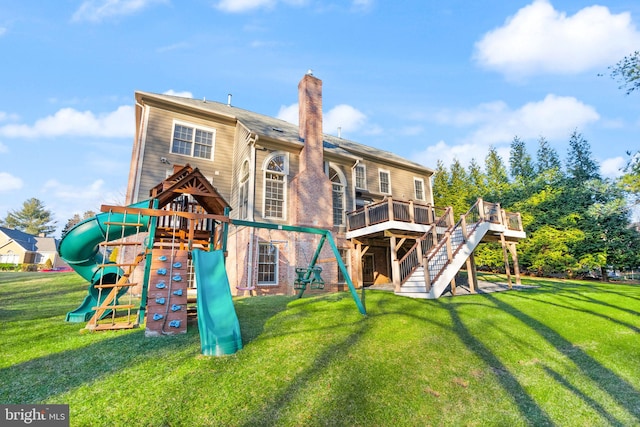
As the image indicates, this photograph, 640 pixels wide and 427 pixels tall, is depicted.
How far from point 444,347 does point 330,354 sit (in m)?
2.29

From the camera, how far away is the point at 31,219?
183ft

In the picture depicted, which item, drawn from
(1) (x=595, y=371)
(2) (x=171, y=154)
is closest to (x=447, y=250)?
(1) (x=595, y=371)

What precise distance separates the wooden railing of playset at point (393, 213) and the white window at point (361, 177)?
3.84 meters

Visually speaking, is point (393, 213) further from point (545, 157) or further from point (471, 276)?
point (545, 157)

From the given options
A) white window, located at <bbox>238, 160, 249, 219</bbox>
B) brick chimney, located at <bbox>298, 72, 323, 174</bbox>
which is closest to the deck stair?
brick chimney, located at <bbox>298, 72, 323, 174</bbox>

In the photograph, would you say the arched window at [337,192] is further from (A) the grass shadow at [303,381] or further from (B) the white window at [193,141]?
(A) the grass shadow at [303,381]

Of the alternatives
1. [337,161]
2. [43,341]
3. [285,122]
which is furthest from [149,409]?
[285,122]

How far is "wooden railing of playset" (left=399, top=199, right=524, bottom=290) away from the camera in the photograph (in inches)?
435

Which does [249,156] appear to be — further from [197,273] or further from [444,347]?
[444,347]

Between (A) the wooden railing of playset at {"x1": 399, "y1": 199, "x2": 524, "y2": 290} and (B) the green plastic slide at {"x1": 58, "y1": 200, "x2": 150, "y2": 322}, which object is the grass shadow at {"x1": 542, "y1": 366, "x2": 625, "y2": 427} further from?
(B) the green plastic slide at {"x1": 58, "y1": 200, "x2": 150, "y2": 322}

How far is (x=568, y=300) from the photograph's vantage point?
33.1 ft

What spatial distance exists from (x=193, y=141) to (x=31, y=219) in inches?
2533

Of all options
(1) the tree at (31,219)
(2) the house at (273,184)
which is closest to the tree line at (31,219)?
(1) the tree at (31,219)

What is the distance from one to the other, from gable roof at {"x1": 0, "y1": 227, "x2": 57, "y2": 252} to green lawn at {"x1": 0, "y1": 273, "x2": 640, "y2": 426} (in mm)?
45081
